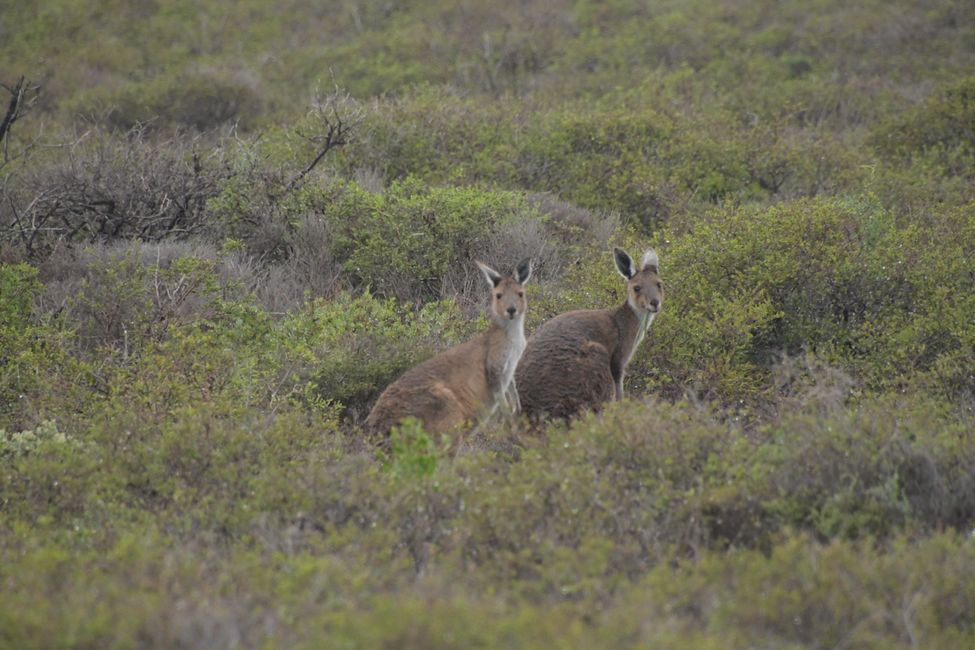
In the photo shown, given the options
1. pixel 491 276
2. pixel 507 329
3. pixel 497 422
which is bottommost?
pixel 497 422

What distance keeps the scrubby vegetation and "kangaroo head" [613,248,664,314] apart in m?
0.55

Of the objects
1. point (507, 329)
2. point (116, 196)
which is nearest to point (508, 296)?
point (507, 329)

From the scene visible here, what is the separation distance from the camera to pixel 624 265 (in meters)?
8.70

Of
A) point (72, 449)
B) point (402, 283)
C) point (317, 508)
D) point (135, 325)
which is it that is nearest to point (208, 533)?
point (317, 508)

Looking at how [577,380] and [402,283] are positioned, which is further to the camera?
[402,283]

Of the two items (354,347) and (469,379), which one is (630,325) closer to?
(469,379)

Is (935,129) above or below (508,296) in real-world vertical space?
below

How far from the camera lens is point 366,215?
11.0 m

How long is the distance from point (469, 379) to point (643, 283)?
175 cm

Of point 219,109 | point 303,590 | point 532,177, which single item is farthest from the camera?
point 219,109

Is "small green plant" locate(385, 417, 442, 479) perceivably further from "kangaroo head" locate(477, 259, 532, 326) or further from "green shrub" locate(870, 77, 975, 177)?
"green shrub" locate(870, 77, 975, 177)

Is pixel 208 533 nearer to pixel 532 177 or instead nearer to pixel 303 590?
pixel 303 590

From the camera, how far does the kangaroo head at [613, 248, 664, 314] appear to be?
827 cm

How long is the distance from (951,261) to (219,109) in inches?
528
